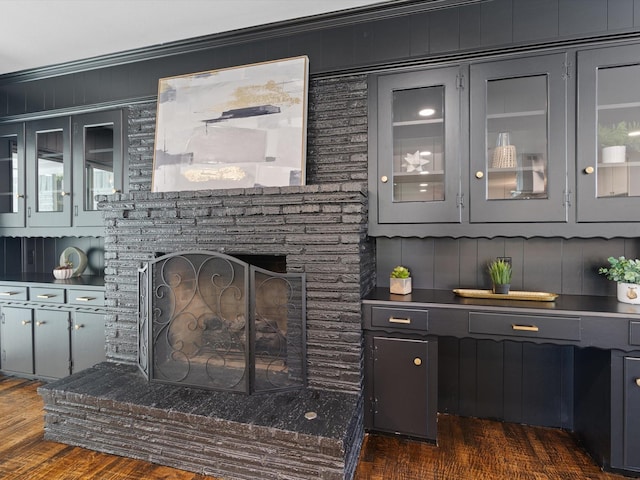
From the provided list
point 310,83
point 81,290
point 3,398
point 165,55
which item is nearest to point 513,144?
point 310,83

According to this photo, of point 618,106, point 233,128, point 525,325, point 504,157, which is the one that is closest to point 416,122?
Result: point 504,157

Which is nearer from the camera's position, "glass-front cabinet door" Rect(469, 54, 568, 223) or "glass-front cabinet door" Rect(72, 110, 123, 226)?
"glass-front cabinet door" Rect(469, 54, 568, 223)

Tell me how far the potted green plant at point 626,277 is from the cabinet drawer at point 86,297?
3.39 metres

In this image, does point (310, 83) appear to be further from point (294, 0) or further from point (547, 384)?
point (547, 384)

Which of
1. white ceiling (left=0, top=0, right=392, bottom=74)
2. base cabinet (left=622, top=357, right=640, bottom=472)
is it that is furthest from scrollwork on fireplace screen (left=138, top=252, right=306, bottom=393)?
base cabinet (left=622, top=357, right=640, bottom=472)

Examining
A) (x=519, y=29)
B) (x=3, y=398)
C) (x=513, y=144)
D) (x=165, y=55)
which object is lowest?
(x=3, y=398)

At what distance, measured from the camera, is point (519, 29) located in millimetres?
1960

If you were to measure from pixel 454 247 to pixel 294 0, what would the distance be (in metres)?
1.84

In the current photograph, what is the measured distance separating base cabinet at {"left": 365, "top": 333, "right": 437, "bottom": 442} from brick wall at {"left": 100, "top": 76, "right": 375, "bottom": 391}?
128mm

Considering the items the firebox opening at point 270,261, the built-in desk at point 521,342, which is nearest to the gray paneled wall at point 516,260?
the built-in desk at point 521,342

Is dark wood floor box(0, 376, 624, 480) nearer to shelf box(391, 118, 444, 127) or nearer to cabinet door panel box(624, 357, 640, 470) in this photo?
cabinet door panel box(624, 357, 640, 470)

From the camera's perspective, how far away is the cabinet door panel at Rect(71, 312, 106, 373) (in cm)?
269

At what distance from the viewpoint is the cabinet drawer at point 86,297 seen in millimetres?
2682

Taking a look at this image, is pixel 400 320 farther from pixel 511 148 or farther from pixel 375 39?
pixel 375 39
